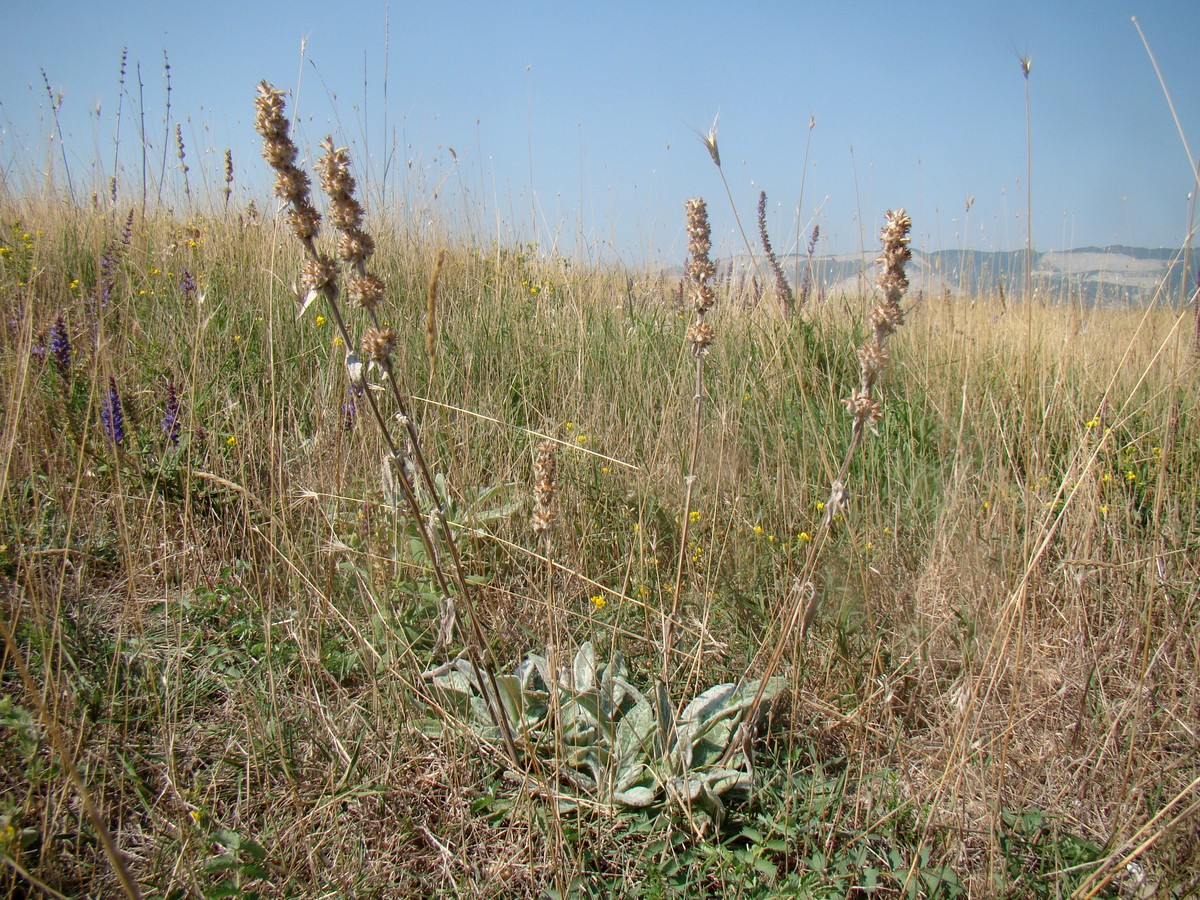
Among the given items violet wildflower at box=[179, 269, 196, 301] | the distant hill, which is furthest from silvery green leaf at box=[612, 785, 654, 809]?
violet wildflower at box=[179, 269, 196, 301]

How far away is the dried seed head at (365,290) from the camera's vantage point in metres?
1.03

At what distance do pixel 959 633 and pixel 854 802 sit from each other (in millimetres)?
609

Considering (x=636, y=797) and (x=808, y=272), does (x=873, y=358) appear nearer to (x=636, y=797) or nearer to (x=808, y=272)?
(x=636, y=797)

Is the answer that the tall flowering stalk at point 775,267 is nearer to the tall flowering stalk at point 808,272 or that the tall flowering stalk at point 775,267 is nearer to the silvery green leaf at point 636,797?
the tall flowering stalk at point 808,272

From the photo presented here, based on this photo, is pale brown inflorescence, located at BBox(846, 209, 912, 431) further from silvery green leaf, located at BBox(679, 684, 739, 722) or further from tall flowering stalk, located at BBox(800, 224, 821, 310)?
tall flowering stalk, located at BBox(800, 224, 821, 310)

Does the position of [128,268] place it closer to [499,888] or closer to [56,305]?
[56,305]

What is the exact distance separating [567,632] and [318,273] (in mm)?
1133

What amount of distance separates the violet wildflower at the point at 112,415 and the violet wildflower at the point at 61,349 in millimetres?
288

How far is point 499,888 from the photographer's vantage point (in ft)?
4.20

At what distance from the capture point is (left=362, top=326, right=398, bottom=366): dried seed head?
1.02m

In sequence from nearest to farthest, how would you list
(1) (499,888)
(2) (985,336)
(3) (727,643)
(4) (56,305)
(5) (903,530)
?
(1) (499,888)
(3) (727,643)
(5) (903,530)
(4) (56,305)
(2) (985,336)

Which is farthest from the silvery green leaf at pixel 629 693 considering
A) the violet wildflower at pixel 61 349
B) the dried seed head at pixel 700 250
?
the violet wildflower at pixel 61 349

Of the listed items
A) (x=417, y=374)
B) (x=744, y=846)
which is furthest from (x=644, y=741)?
(x=417, y=374)

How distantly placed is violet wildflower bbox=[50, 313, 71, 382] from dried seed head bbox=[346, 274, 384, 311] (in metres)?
1.86
